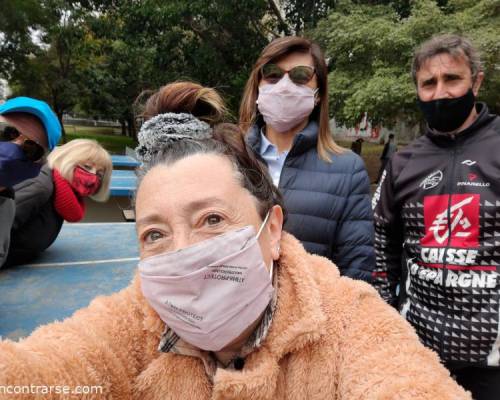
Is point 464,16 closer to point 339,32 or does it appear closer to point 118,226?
point 339,32

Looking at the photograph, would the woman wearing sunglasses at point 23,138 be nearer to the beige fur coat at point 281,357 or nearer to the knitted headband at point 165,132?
the knitted headband at point 165,132

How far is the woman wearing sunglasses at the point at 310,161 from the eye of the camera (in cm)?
200

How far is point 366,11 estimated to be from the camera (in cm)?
1037

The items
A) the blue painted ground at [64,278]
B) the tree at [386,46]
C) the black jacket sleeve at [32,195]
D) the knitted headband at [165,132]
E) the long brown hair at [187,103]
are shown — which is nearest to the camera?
the knitted headband at [165,132]

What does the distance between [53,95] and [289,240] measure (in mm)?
27866

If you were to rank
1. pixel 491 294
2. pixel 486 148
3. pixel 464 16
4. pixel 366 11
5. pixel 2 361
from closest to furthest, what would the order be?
pixel 2 361 → pixel 491 294 → pixel 486 148 → pixel 464 16 → pixel 366 11

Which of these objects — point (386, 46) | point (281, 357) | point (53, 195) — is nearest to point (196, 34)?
point (386, 46)

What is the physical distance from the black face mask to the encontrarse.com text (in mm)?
1717

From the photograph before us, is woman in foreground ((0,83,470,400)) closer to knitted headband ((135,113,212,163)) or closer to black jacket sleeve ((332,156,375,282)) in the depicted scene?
knitted headband ((135,113,212,163))

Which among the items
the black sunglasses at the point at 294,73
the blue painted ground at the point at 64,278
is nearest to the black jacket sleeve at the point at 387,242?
the black sunglasses at the point at 294,73

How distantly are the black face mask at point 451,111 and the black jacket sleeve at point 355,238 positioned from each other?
1.47ft

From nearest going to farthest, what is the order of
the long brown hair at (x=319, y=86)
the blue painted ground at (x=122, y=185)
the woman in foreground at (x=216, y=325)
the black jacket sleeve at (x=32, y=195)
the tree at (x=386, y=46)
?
the woman in foreground at (x=216, y=325)
the long brown hair at (x=319, y=86)
the black jacket sleeve at (x=32, y=195)
the blue painted ground at (x=122, y=185)
the tree at (x=386, y=46)

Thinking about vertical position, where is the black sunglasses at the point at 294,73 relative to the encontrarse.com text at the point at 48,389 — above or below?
above

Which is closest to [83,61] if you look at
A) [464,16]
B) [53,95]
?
[53,95]
